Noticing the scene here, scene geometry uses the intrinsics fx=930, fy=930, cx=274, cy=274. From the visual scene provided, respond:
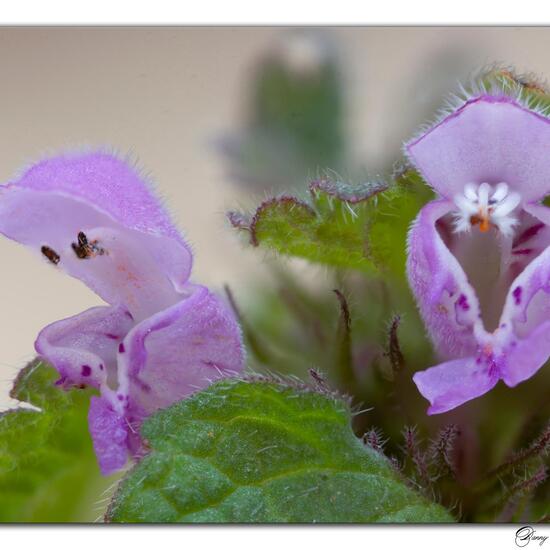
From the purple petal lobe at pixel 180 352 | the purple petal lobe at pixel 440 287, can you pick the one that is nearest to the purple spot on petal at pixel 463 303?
the purple petal lobe at pixel 440 287

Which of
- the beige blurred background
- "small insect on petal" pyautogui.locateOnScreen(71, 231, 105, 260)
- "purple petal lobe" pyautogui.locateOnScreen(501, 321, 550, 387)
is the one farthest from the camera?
the beige blurred background

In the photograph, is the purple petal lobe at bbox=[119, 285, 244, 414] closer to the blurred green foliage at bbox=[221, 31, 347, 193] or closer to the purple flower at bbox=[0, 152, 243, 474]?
the purple flower at bbox=[0, 152, 243, 474]

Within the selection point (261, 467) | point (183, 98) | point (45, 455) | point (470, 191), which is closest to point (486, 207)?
point (470, 191)

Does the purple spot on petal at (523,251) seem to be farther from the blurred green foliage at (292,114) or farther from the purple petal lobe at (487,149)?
the blurred green foliage at (292,114)

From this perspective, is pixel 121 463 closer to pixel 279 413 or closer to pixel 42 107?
pixel 279 413

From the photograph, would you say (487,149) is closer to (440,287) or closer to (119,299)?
(440,287)

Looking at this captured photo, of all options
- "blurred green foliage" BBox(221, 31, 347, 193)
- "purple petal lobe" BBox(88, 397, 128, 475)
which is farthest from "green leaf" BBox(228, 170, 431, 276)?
"blurred green foliage" BBox(221, 31, 347, 193)

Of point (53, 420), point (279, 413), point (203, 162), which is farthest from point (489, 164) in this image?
→ point (203, 162)
